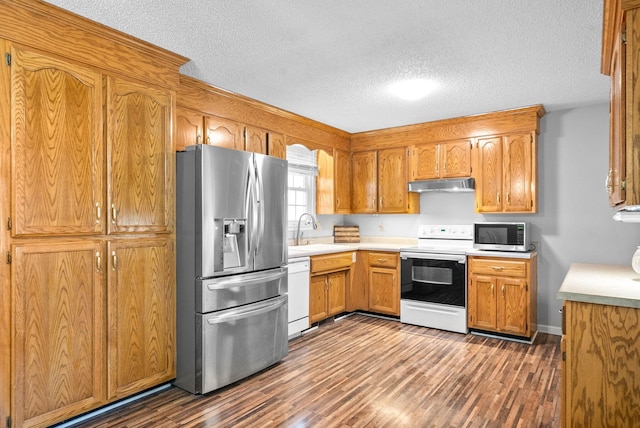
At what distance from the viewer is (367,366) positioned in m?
3.35

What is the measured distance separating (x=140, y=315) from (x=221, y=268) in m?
0.63

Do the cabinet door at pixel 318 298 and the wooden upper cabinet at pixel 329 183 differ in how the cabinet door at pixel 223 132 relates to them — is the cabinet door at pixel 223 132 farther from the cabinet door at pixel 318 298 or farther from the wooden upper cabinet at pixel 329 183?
the cabinet door at pixel 318 298

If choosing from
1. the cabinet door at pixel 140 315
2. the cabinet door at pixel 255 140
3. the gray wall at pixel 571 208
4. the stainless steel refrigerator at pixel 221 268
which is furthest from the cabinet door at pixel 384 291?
the cabinet door at pixel 140 315

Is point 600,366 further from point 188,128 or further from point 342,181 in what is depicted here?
point 342,181

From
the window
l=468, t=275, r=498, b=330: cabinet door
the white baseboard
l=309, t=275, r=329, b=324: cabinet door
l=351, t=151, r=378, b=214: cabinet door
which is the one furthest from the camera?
l=351, t=151, r=378, b=214: cabinet door

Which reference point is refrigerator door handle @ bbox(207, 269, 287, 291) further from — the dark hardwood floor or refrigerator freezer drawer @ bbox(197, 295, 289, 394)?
the dark hardwood floor

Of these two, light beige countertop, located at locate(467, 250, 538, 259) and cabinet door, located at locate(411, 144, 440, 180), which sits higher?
cabinet door, located at locate(411, 144, 440, 180)

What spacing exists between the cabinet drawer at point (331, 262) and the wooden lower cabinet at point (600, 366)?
2.65 metres

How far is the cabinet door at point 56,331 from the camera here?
84.6 inches

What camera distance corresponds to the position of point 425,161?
487 cm

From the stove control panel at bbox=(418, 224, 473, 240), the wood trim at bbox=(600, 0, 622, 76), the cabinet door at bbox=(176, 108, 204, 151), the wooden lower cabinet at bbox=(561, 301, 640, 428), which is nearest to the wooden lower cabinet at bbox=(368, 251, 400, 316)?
the stove control panel at bbox=(418, 224, 473, 240)

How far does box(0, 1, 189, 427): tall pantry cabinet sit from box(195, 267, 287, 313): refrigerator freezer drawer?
291 mm

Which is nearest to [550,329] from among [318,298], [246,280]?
[318,298]

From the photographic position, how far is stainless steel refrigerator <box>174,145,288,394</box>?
2.82 m
